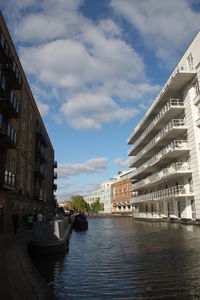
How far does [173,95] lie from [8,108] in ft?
65.9

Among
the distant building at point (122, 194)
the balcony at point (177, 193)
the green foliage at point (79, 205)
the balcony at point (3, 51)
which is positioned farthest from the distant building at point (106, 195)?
the balcony at point (3, 51)

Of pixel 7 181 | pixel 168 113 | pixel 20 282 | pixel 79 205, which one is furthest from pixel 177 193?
pixel 79 205

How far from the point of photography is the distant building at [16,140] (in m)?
21.7

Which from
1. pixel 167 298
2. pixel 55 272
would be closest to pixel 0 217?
pixel 55 272

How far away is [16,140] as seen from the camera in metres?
24.6

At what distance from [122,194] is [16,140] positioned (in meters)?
76.3

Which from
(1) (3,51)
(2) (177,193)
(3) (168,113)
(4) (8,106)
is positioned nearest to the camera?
(1) (3,51)

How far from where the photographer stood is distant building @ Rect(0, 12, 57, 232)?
856 inches

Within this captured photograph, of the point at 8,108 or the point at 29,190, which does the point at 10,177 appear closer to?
the point at 8,108

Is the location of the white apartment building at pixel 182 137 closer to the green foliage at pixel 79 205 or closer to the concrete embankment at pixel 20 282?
the concrete embankment at pixel 20 282

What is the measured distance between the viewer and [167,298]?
20.7 ft

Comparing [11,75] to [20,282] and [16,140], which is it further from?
[20,282]

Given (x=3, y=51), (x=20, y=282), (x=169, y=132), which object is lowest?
(x=20, y=282)

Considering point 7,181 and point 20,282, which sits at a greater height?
point 7,181
